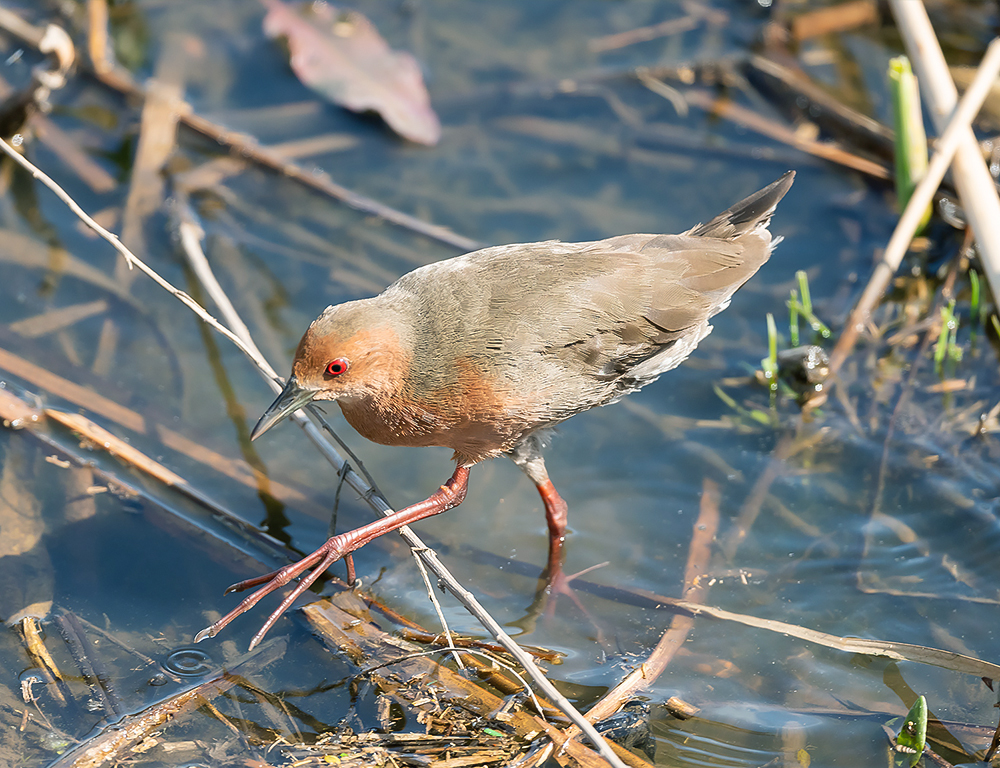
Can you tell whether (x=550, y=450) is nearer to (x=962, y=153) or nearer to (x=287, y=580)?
(x=287, y=580)

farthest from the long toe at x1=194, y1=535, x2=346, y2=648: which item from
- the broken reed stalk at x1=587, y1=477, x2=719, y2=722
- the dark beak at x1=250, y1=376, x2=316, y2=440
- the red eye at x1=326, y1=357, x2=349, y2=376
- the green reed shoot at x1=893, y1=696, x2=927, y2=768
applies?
the green reed shoot at x1=893, y1=696, x2=927, y2=768

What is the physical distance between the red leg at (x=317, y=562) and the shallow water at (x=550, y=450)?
27cm

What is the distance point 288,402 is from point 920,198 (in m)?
3.60

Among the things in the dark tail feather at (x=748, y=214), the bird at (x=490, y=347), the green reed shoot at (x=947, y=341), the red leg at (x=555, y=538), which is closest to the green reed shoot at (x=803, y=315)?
the green reed shoot at (x=947, y=341)

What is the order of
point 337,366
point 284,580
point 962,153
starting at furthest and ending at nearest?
point 962,153, point 284,580, point 337,366

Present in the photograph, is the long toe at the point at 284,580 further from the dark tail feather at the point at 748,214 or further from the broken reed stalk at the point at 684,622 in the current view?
the dark tail feather at the point at 748,214

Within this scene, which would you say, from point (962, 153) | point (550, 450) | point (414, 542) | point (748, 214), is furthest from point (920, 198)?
point (414, 542)

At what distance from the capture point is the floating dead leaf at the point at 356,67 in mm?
6328

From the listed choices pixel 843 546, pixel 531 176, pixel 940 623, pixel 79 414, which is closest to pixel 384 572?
pixel 79 414

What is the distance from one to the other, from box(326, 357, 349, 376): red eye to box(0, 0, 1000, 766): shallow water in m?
1.04

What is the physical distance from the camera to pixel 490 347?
3746mm

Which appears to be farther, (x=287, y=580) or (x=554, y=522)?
(x=554, y=522)

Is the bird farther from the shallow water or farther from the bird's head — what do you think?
the shallow water

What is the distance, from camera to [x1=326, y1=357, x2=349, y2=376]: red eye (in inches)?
140
